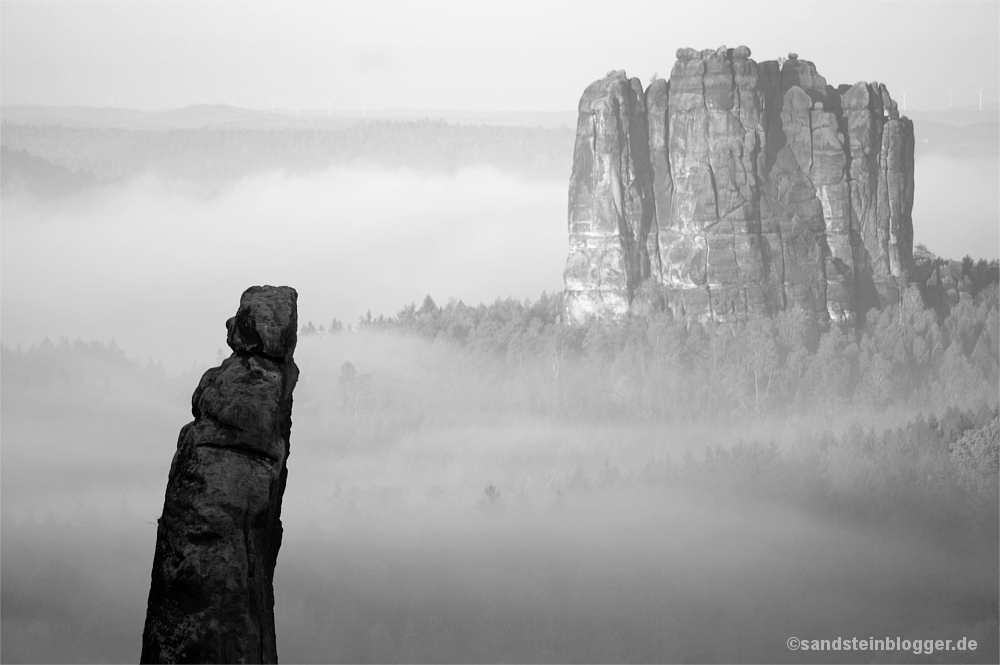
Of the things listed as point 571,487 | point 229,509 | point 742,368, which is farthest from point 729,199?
point 229,509

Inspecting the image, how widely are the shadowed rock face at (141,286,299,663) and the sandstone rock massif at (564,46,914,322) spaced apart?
131m

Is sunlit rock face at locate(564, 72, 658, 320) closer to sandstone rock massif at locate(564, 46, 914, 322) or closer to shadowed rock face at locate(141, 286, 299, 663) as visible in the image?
sandstone rock massif at locate(564, 46, 914, 322)

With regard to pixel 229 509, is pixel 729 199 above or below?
above

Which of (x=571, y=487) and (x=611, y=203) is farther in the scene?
(x=611, y=203)

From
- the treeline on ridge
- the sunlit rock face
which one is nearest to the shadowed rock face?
the treeline on ridge

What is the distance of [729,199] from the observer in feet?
474

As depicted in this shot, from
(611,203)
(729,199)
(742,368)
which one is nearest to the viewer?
(742,368)

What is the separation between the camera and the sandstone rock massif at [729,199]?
144m

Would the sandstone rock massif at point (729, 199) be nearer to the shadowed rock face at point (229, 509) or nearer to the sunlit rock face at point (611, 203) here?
the sunlit rock face at point (611, 203)

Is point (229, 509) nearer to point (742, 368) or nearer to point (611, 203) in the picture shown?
point (742, 368)

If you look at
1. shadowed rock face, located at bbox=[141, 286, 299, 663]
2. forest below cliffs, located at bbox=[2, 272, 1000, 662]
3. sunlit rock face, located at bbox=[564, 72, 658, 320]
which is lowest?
shadowed rock face, located at bbox=[141, 286, 299, 663]

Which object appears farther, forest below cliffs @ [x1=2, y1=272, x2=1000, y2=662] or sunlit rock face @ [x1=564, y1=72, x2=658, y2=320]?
sunlit rock face @ [x1=564, y1=72, x2=658, y2=320]

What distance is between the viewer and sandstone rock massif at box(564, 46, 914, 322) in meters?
144

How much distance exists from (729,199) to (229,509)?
134m
